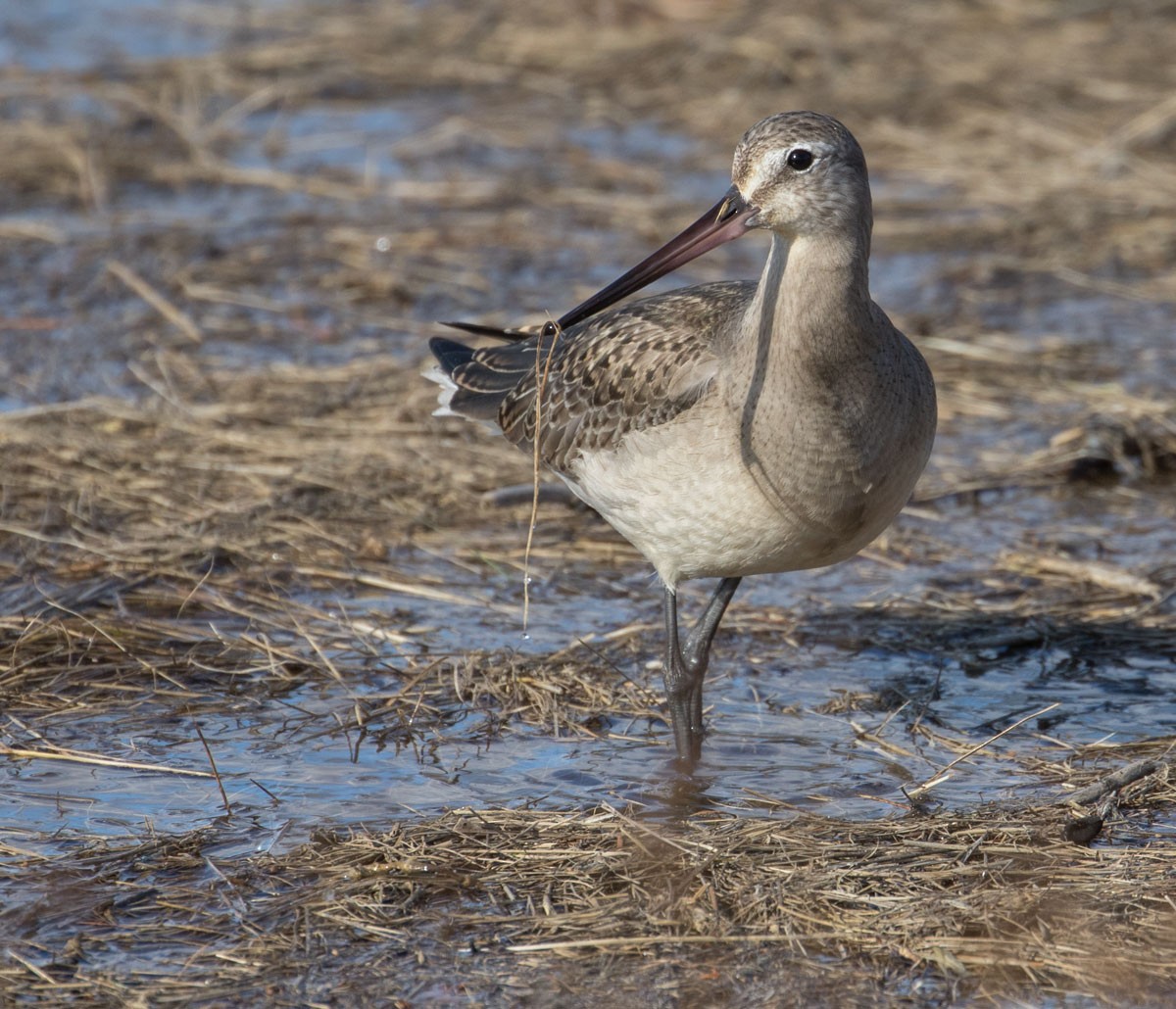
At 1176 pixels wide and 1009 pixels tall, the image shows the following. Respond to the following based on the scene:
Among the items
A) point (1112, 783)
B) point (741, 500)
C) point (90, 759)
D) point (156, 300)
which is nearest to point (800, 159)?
point (741, 500)

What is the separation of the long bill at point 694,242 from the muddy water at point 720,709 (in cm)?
131

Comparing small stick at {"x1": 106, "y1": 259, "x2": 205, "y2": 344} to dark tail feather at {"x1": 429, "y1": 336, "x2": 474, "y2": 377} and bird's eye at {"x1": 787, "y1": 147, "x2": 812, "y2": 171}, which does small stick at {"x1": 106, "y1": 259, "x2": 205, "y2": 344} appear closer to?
dark tail feather at {"x1": 429, "y1": 336, "x2": 474, "y2": 377}

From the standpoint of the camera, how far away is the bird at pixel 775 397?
461 centimetres

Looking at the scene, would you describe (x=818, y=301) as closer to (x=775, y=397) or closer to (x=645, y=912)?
(x=775, y=397)

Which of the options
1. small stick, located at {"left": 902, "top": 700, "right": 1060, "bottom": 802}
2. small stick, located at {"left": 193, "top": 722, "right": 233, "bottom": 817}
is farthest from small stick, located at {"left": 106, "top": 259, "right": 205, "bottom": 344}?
small stick, located at {"left": 902, "top": 700, "right": 1060, "bottom": 802}

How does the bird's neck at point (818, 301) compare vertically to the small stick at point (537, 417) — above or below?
above

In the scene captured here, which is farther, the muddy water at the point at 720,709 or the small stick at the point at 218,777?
the muddy water at the point at 720,709

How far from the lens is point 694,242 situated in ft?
15.4

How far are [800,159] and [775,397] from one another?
603 mm

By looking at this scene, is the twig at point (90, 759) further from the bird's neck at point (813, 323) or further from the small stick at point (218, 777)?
the bird's neck at point (813, 323)

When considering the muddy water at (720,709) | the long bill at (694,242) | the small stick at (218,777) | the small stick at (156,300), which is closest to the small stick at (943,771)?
the muddy water at (720,709)

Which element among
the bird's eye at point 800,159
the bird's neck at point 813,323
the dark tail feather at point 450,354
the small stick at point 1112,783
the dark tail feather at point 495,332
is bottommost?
the small stick at point 1112,783

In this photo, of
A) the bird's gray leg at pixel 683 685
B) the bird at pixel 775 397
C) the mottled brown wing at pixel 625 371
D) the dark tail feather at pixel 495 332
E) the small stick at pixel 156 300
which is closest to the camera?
the bird at pixel 775 397

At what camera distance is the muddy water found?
15.4 feet
